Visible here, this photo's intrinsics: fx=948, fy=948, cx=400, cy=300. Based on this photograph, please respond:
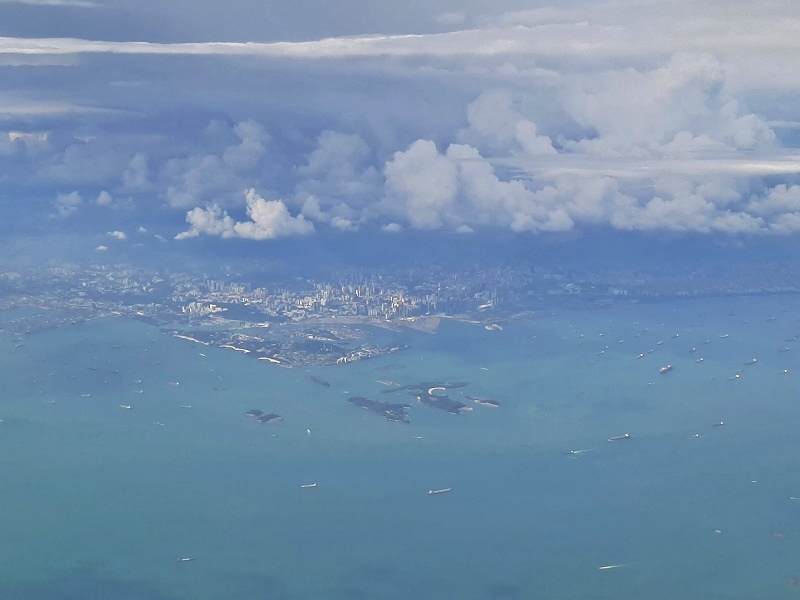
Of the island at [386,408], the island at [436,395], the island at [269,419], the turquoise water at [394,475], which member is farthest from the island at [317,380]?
the island at [269,419]

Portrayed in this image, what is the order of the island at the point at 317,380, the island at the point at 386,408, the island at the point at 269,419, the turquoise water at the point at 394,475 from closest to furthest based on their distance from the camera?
the turquoise water at the point at 394,475 < the island at the point at 269,419 < the island at the point at 386,408 < the island at the point at 317,380

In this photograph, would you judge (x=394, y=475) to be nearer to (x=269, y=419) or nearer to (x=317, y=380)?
(x=269, y=419)

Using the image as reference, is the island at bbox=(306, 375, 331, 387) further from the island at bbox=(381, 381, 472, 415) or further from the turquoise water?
the island at bbox=(381, 381, 472, 415)

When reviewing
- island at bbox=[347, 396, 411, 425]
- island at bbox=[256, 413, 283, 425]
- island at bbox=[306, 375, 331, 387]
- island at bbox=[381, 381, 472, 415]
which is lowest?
island at bbox=[381, 381, 472, 415]

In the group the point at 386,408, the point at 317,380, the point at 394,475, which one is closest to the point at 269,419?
the point at 386,408

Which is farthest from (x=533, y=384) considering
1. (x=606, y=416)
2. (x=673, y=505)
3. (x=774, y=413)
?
(x=673, y=505)

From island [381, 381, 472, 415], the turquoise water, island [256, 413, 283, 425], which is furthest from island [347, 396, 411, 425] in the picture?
island [256, 413, 283, 425]

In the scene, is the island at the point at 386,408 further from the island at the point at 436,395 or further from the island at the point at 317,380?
the island at the point at 317,380

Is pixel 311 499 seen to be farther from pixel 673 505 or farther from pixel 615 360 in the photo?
pixel 615 360
